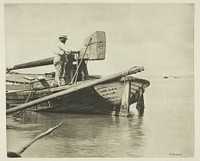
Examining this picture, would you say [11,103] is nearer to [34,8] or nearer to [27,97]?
[27,97]

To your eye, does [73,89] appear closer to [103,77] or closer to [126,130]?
[103,77]

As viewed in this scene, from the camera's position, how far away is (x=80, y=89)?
1.89 m

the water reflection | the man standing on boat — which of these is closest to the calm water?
the water reflection

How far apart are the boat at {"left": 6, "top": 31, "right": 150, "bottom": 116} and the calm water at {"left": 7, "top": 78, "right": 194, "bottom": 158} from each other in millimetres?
32

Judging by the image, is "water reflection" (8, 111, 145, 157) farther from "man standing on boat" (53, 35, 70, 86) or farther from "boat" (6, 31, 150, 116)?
"man standing on boat" (53, 35, 70, 86)

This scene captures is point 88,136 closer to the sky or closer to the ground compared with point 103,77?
closer to the ground

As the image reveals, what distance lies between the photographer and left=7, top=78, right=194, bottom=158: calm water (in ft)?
6.14

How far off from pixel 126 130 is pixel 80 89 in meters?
0.24

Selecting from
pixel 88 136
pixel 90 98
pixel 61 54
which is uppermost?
pixel 61 54

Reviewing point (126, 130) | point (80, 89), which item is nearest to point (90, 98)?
point (80, 89)

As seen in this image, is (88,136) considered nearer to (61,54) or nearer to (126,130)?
(126,130)

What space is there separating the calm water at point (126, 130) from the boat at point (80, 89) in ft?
0.10

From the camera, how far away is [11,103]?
1879 mm

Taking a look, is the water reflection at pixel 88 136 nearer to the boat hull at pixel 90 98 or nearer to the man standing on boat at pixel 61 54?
the boat hull at pixel 90 98
